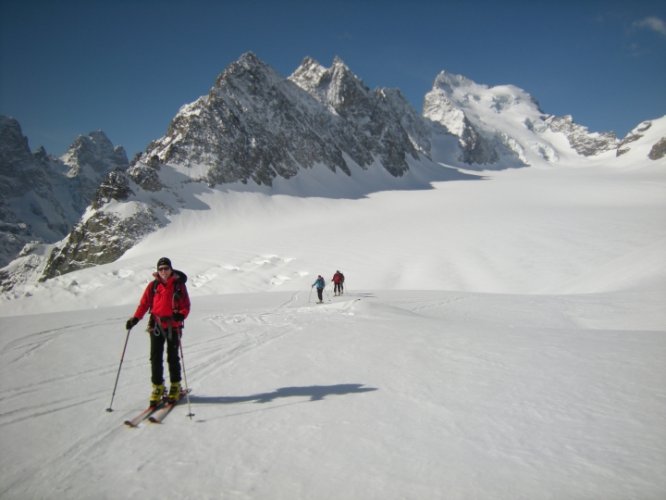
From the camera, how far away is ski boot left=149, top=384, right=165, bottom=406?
498 centimetres

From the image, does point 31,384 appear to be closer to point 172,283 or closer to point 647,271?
point 172,283

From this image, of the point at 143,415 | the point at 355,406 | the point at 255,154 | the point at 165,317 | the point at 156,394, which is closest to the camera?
the point at 143,415

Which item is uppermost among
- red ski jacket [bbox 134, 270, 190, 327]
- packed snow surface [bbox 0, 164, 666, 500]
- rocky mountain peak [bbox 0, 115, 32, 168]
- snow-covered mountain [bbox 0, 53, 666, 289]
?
rocky mountain peak [bbox 0, 115, 32, 168]

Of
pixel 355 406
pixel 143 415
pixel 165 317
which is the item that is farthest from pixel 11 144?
pixel 355 406

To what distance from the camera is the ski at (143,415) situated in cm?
446

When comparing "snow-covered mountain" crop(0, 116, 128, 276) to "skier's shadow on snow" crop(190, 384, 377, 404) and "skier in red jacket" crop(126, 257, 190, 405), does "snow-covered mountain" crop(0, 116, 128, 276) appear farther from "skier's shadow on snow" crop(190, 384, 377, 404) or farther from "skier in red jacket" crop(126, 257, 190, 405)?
"skier's shadow on snow" crop(190, 384, 377, 404)

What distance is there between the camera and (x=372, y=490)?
3.20 m

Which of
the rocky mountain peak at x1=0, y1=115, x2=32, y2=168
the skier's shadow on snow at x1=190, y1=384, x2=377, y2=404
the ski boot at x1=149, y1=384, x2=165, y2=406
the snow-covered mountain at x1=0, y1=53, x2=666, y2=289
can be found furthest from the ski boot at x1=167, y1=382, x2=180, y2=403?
the rocky mountain peak at x1=0, y1=115, x2=32, y2=168

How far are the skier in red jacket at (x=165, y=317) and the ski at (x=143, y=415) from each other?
0.17 m

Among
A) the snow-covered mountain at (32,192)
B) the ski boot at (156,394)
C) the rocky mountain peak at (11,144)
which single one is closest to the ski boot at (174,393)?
the ski boot at (156,394)

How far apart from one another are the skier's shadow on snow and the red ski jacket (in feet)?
3.95

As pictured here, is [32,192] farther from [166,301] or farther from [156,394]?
[156,394]

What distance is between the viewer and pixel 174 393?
16.9 feet

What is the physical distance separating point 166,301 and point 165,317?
24cm
